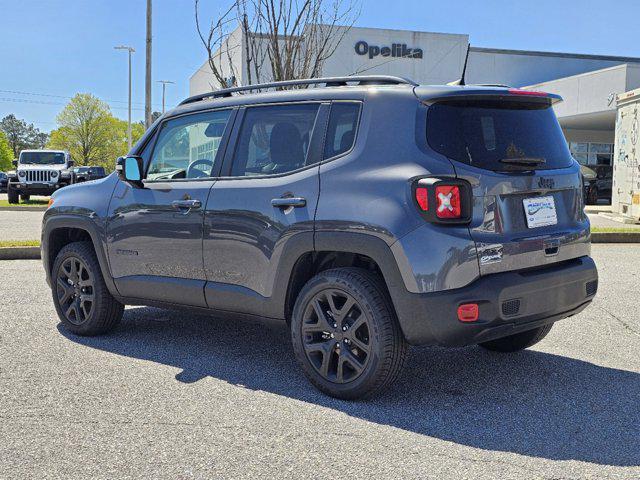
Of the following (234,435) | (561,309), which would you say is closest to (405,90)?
(561,309)

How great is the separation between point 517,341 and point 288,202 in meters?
2.00

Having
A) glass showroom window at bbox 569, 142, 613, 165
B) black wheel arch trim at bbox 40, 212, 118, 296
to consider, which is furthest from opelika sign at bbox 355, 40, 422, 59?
black wheel arch trim at bbox 40, 212, 118, 296

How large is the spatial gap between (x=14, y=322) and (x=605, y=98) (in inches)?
1137

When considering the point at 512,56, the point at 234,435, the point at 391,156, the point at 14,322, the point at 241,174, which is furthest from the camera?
the point at 512,56

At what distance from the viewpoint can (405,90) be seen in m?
4.20

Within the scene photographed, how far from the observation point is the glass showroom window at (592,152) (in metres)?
40.3

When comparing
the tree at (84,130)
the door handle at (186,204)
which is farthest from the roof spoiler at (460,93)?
the tree at (84,130)

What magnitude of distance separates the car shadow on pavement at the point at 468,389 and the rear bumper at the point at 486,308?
445mm

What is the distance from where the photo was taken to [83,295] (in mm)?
5777

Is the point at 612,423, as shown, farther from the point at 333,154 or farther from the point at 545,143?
the point at 333,154

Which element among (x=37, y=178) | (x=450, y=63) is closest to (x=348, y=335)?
(x=37, y=178)

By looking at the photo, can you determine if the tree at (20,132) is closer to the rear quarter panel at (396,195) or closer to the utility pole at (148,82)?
the utility pole at (148,82)

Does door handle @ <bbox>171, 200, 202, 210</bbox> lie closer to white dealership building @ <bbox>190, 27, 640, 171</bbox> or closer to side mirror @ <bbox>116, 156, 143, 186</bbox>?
side mirror @ <bbox>116, 156, 143, 186</bbox>

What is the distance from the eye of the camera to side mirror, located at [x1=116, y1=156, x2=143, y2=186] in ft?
17.5
